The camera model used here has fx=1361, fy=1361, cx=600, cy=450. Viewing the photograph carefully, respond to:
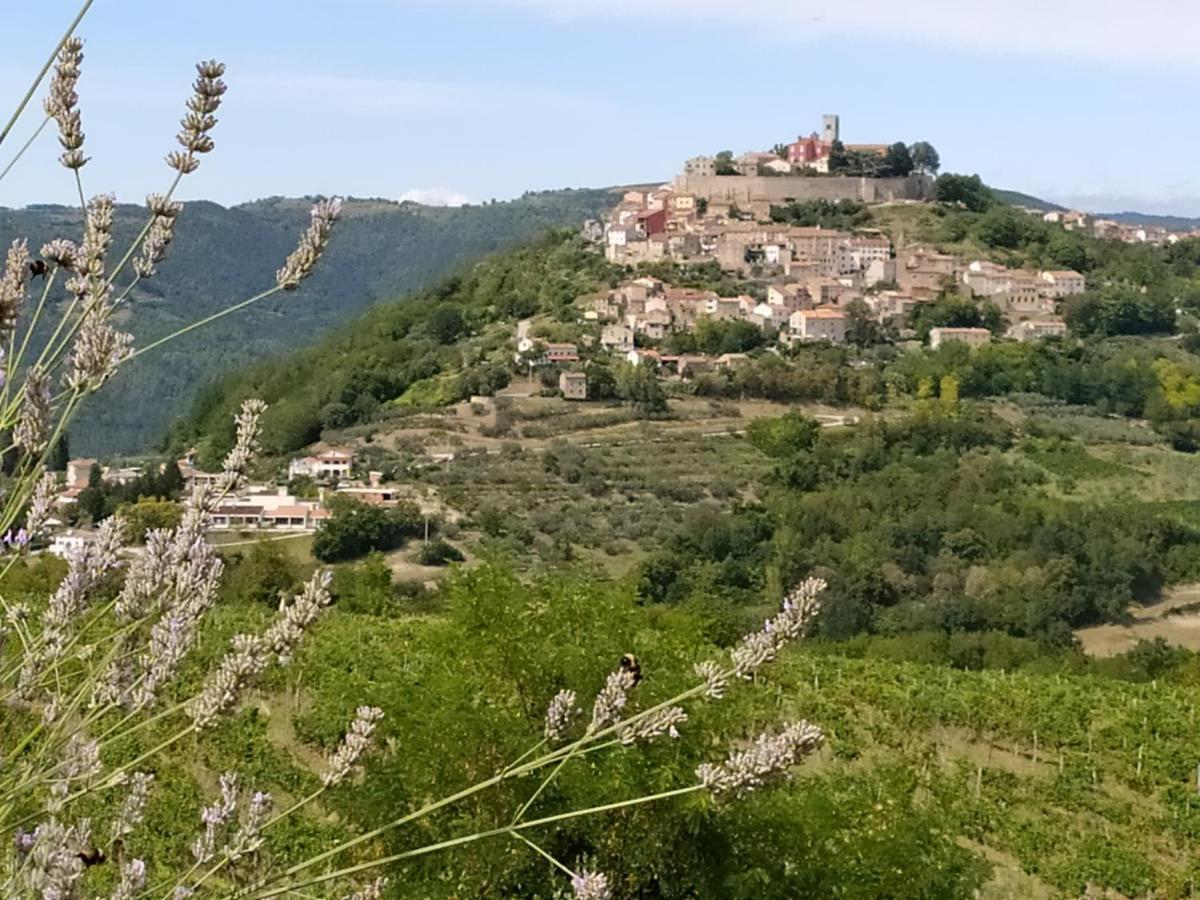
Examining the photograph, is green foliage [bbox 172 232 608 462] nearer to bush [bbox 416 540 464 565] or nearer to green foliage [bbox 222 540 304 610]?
bush [bbox 416 540 464 565]

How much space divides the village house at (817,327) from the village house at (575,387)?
8.69 m

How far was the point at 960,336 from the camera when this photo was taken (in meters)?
41.6

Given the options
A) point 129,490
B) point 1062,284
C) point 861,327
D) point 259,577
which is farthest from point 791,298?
point 259,577

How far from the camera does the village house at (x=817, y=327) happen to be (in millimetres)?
41250

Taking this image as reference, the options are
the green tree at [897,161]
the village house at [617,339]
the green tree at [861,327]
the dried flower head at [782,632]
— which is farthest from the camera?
the green tree at [897,161]

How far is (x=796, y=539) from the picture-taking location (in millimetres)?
27125

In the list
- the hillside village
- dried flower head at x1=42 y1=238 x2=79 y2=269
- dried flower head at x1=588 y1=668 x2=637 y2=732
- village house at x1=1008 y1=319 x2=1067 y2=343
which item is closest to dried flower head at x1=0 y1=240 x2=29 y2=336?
dried flower head at x1=42 y1=238 x2=79 y2=269

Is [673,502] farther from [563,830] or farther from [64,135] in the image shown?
[64,135]

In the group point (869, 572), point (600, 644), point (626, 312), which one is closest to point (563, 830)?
point (600, 644)

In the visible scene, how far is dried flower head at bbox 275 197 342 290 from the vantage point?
152 centimetres

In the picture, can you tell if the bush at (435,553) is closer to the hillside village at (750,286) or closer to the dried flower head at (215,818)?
the hillside village at (750,286)

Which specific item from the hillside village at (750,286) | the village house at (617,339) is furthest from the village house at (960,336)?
the village house at (617,339)

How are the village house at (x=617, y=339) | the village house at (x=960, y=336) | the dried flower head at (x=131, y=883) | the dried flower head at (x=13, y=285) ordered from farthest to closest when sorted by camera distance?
the village house at (x=960, y=336) < the village house at (x=617, y=339) < the dried flower head at (x=131, y=883) < the dried flower head at (x=13, y=285)

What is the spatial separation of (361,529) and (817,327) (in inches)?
794
